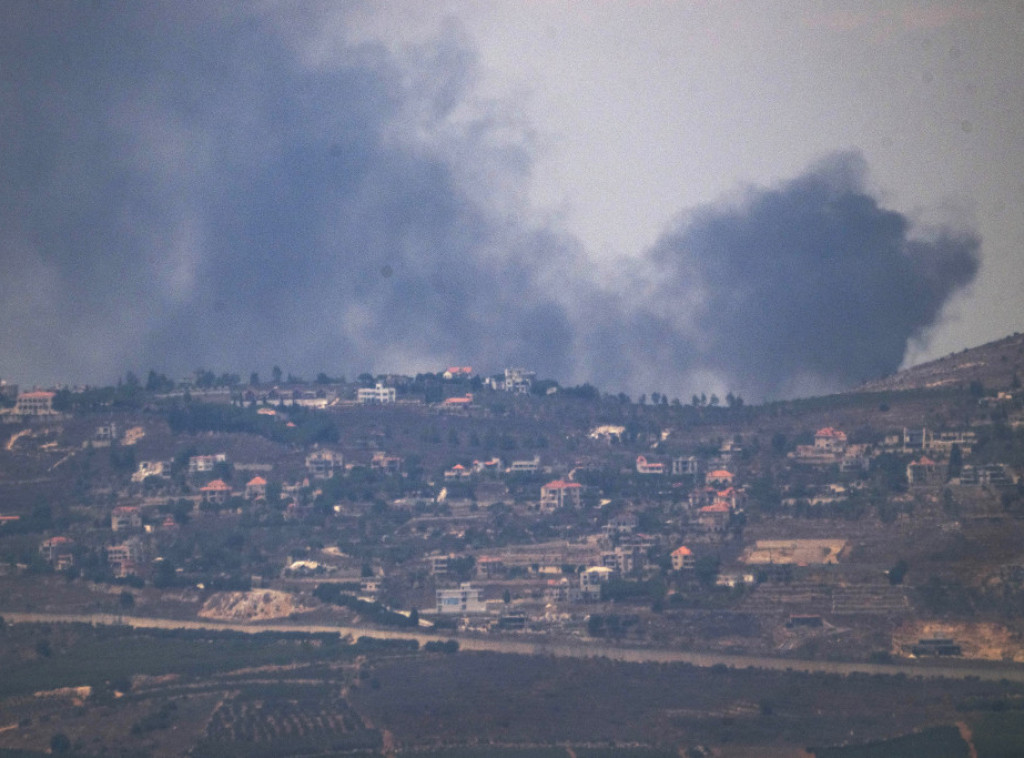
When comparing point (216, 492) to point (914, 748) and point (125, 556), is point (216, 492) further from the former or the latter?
point (914, 748)

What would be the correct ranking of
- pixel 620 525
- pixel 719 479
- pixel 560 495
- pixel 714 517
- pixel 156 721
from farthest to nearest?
pixel 560 495, pixel 719 479, pixel 620 525, pixel 714 517, pixel 156 721

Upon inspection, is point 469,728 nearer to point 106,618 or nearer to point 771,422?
point 106,618

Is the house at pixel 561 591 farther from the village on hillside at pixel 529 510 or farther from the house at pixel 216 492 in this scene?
the house at pixel 216 492

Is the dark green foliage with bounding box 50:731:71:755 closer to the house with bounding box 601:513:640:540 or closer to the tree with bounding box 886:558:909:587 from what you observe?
the house with bounding box 601:513:640:540

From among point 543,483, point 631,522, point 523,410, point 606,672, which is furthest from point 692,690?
point 523,410

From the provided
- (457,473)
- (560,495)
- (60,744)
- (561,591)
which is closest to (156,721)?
(60,744)

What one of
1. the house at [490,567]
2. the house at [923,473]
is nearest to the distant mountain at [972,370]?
the house at [923,473]
